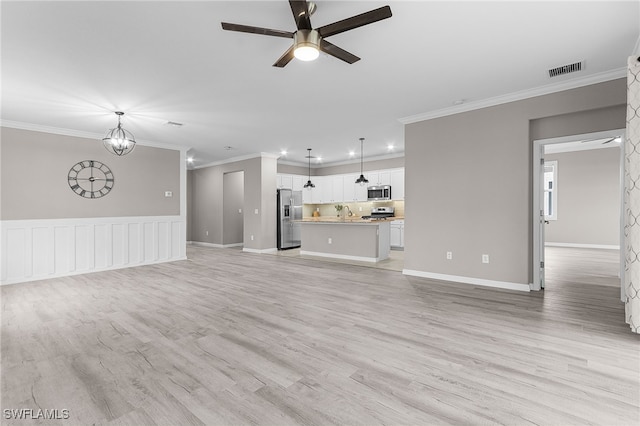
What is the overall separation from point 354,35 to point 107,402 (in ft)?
10.8

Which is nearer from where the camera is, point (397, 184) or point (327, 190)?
point (397, 184)

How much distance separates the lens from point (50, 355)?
2480 mm

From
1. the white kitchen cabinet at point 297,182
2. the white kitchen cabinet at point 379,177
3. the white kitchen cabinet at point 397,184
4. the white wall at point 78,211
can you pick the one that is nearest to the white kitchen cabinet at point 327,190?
the white kitchen cabinet at point 297,182

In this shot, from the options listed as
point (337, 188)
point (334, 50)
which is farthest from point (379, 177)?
point (334, 50)

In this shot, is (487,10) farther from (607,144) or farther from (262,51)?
(607,144)

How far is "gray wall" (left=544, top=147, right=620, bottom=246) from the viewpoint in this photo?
7.90m

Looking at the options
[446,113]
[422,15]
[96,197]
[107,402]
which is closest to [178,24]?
[422,15]

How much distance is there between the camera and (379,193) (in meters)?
9.08

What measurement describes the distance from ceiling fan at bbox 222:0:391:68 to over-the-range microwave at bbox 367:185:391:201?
663cm

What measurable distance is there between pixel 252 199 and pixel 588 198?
8.94 metres

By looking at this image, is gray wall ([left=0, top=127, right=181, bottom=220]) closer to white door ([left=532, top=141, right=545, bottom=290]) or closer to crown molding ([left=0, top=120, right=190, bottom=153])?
crown molding ([left=0, top=120, right=190, bottom=153])

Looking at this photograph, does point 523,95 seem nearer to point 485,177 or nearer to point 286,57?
point 485,177

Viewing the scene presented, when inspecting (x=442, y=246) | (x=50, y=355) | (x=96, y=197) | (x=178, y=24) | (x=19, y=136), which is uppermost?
(x=178, y=24)

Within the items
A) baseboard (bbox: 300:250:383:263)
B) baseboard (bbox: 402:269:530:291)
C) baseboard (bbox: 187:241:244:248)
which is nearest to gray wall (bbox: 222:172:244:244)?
baseboard (bbox: 187:241:244:248)
